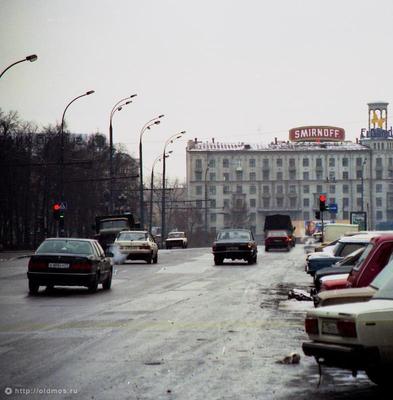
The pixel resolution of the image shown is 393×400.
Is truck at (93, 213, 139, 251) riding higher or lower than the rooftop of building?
lower

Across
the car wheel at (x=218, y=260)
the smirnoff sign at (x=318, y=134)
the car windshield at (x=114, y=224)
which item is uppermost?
the smirnoff sign at (x=318, y=134)

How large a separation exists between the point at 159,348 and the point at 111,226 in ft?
154

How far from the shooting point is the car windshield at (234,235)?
49438 millimetres

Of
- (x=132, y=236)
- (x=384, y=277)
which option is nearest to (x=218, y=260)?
(x=132, y=236)

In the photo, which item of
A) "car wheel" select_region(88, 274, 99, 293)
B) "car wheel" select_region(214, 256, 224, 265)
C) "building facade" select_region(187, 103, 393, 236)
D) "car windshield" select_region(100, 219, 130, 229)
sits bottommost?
"car wheel" select_region(214, 256, 224, 265)

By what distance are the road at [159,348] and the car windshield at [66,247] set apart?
1096 millimetres

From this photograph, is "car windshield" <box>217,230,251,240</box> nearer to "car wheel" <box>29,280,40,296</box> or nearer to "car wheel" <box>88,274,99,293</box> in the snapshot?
"car wheel" <box>88,274,99,293</box>

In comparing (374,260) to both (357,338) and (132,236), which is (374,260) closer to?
(357,338)

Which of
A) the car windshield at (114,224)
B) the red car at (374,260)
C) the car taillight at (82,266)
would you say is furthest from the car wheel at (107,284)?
the car windshield at (114,224)

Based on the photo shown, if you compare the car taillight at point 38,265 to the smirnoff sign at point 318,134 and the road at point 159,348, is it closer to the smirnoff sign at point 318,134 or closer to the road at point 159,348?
the road at point 159,348

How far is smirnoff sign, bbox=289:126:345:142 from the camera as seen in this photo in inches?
6841

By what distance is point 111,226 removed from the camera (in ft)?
198

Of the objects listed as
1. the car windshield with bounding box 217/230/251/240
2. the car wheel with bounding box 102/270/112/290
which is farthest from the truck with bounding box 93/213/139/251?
the car wheel with bounding box 102/270/112/290

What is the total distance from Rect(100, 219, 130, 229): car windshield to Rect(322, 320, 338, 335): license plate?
5065 cm
